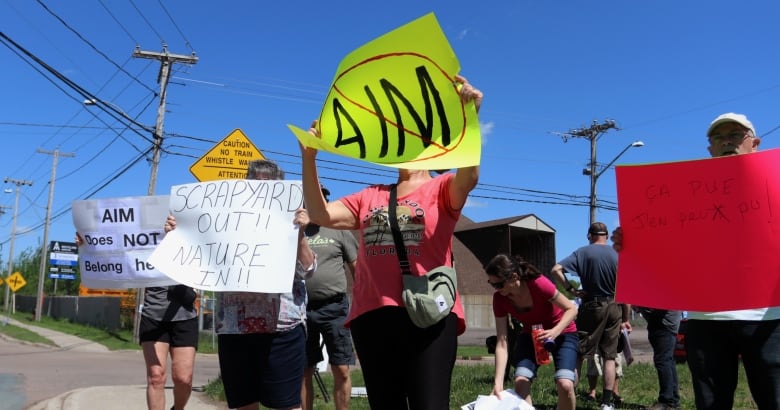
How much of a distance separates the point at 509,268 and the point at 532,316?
1.51 ft

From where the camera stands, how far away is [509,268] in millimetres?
4332

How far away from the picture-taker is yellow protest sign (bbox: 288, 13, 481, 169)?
2.54 m

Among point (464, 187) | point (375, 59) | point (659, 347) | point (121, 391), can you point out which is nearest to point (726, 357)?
point (464, 187)

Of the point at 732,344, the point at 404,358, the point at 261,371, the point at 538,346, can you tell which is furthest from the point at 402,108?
the point at 538,346

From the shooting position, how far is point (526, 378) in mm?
4461

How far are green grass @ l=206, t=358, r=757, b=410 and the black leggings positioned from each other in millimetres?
3232

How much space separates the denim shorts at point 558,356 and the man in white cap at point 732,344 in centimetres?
159

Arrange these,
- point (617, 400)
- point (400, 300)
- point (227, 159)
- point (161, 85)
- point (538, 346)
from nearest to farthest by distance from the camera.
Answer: point (400, 300), point (538, 346), point (617, 400), point (227, 159), point (161, 85)

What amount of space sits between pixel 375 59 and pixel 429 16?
1.05 ft

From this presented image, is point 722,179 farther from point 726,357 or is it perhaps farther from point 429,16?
point 429,16

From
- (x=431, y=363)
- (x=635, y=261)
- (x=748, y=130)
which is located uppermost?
(x=748, y=130)

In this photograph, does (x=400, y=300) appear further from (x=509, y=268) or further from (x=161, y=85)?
(x=161, y=85)

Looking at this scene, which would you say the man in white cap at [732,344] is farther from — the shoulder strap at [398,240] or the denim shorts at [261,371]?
the denim shorts at [261,371]

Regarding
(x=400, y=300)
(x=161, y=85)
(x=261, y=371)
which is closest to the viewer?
(x=400, y=300)
